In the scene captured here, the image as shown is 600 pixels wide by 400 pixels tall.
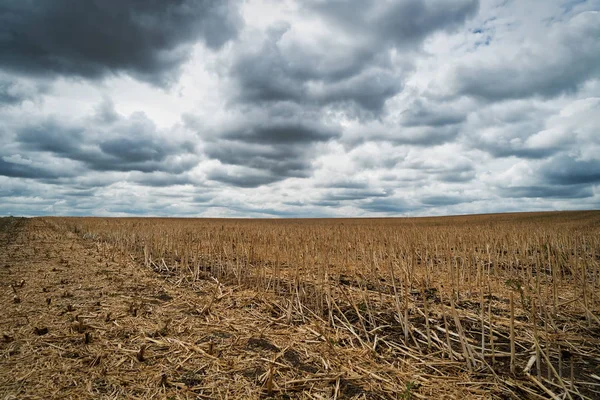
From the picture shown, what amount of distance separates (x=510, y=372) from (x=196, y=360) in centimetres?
335

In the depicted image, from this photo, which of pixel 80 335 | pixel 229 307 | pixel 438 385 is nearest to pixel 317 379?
pixel 438 385

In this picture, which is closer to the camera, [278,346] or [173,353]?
[173,353]

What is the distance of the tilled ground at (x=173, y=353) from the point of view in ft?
10.6

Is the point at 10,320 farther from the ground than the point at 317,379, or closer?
farther from the ground

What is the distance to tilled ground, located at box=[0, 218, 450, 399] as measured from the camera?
3.22 m

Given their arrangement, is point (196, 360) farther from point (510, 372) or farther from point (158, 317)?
point (510, 372)

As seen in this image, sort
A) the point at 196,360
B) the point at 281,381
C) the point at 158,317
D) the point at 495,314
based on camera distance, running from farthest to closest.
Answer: the point at 495,314 < the point at 158,317 < the point at 196,360 < the point at 281,381

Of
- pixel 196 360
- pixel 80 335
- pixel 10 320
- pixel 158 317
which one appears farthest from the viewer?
pixel 158 317

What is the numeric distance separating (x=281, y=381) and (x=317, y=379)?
36cm

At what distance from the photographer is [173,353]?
3.88 m

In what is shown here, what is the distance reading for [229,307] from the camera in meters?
5.60

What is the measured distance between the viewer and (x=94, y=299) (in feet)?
18.9

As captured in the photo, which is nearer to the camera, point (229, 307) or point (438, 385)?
point (438, 385)

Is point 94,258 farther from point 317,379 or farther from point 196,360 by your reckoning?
point 317,379
